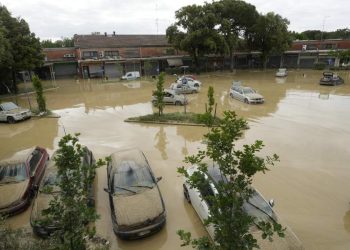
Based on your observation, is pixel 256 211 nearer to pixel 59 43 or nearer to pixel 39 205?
pixel 39 205

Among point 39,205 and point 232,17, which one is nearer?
point 39,205

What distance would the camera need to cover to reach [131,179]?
9.25 metres

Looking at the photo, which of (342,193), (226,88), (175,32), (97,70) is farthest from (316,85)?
(97,70)

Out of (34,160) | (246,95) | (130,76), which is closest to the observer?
(34,160)

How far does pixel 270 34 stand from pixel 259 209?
4274cm

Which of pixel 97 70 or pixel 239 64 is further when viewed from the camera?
pixel 239 64

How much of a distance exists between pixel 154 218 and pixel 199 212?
5.02 ft

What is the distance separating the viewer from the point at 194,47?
42.8 m

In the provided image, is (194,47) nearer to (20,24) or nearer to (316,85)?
(316,85)

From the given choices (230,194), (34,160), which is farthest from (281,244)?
(34,160)

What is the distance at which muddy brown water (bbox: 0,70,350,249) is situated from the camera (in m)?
8.62

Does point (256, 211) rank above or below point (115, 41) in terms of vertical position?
below

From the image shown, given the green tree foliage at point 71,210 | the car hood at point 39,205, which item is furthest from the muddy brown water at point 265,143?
the green tree foliage at point 71,210

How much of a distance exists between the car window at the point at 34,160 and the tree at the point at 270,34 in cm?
4144
